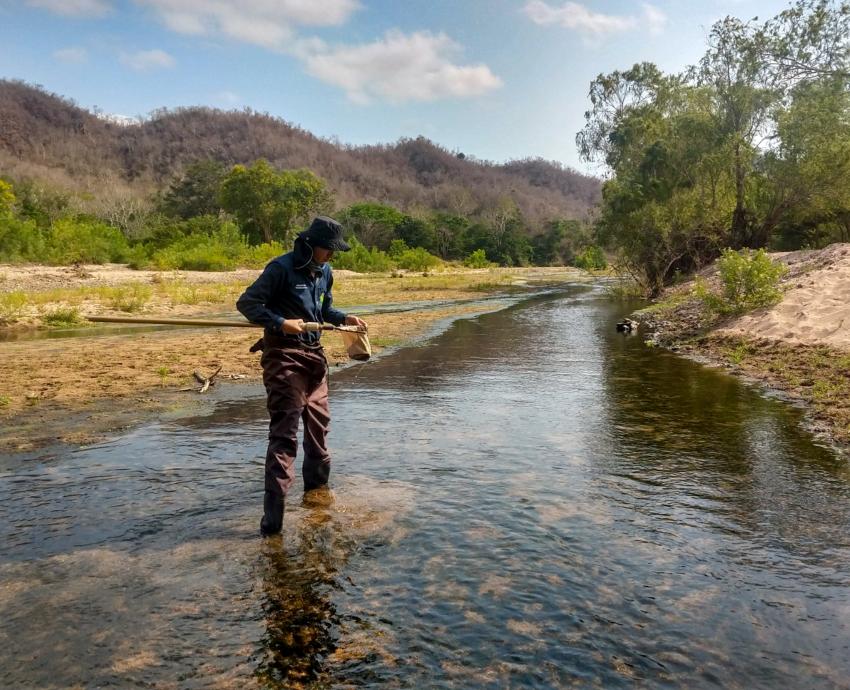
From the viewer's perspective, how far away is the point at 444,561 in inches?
177

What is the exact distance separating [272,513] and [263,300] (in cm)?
163

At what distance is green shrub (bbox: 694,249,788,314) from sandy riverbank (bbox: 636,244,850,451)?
33 centimetres

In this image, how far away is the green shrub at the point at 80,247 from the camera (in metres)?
36.0

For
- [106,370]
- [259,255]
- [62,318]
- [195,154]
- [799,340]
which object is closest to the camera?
[106,370]

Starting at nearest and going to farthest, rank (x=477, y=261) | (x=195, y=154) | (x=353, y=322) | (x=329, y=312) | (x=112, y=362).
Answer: (x=329, y=312), (x=353, y=322), (x=112, y=362), (x=477, y=261), (x=195, y=154)

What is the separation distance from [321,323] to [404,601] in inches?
97.1

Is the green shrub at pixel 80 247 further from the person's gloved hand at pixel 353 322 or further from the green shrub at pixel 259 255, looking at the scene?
the person's gloved hand at pixel 353 322

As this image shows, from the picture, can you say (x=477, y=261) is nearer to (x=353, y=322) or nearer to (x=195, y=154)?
(x=353, y=322)

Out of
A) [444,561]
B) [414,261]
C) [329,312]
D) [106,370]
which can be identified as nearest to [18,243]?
[106,370]

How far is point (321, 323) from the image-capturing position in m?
5.47

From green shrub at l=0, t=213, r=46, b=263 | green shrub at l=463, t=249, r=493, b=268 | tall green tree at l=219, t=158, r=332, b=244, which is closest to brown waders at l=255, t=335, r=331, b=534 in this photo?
green shrub at l=0, t=213, r=46, b=263

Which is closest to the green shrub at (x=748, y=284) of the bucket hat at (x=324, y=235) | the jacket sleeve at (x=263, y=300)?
the bucket hat at (x=324, y=235)

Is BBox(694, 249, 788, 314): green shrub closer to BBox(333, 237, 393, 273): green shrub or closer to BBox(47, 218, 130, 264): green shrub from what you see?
BBox(47, 218, 130, 264): green shrub

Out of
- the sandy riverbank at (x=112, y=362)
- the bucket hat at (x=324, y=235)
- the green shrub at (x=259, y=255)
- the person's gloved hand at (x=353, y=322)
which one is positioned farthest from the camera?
the green shrub at (x=259, y=255)
